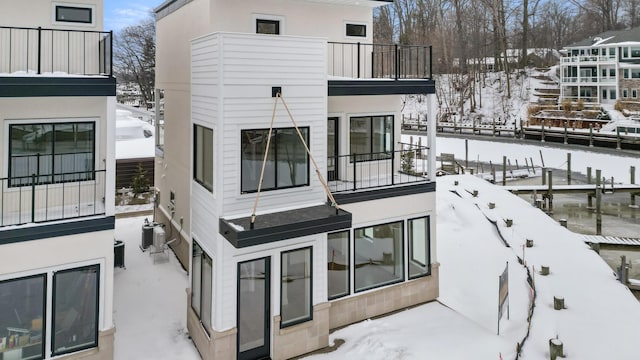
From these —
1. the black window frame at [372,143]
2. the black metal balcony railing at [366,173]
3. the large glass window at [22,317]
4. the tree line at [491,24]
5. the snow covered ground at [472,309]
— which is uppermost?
the tree line at [491,24]

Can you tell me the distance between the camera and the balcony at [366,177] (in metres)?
10.8

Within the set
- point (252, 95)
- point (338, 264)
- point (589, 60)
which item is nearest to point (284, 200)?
point (338, 264)

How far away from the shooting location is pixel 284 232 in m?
8.56

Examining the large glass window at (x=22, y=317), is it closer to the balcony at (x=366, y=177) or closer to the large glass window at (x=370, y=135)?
the balcony at (x=366, y=177)

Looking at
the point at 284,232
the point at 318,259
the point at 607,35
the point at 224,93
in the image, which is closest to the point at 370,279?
the point at 318,259

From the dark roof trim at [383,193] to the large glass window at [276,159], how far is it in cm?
114

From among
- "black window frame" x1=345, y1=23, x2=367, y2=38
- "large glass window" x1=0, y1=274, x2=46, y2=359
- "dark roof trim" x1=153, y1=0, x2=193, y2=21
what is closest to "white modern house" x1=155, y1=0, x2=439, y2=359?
"dark roof trim" x1=153, y1=0, x2=193, y2=21

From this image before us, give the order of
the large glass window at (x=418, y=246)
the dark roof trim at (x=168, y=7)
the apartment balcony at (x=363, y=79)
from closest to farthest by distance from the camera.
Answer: the apartment balcony at (x=363, y=79)
the large glass window at (x=418, y=246)
the dark roof trim at (x=168, y=7)

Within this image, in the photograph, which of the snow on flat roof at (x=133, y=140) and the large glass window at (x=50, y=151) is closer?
the large glass window at (x=50, y=151)

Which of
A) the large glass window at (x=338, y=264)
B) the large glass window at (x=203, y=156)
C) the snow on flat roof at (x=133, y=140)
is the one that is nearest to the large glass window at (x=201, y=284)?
the large glass window at (x=203, y=156)

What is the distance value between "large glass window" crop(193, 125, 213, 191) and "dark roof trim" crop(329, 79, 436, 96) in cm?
307

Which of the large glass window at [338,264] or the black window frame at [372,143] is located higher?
the black window frame at [372,143]

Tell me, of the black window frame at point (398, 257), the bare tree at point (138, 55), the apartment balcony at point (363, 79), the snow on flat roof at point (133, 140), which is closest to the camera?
the black window frame at point (398, 257)

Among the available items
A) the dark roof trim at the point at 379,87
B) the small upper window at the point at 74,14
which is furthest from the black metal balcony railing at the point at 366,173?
the small upper window at the point at 74,14
